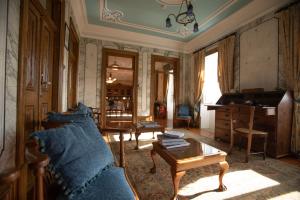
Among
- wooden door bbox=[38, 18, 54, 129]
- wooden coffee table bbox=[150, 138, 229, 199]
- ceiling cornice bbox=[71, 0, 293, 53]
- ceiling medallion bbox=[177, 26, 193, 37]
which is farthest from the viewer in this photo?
ceiling medallion bbox=[177, 26, 193, 37]

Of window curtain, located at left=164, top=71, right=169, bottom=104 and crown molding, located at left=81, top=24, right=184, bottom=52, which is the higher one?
crown molding, located at left=81, top=24, right=184, bottom=52

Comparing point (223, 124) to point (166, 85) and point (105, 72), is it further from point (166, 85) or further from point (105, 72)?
point (166, 85)

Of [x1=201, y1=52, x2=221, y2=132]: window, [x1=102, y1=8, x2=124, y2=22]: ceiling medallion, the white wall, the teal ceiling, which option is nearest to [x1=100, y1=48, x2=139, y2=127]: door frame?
the teal ceiling

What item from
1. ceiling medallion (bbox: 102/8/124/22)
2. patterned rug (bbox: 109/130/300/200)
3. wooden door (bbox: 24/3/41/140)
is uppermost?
ceiling medallion (bbox: 102/8/124/22)

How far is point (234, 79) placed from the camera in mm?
4324

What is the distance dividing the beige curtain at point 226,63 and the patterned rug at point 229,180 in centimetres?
224

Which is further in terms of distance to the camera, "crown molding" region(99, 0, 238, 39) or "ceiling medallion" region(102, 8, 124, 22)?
"ceiling medallion" region(102, 8, 124, 22)

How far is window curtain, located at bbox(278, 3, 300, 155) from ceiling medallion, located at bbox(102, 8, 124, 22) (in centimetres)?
359

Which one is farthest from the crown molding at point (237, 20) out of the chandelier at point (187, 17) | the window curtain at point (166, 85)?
the window curtain at point (166, 85)

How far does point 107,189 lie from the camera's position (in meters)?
0.98

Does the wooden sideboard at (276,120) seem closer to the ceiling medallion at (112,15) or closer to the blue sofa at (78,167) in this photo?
the blue sofa at (78,167)

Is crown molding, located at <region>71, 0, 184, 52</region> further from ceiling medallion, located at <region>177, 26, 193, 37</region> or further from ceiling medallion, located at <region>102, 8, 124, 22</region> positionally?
ceiling medallion, located at <region>177, 26, 193, 37</region>

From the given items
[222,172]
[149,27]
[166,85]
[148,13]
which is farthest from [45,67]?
[166,85]

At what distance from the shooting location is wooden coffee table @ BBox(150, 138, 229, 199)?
150cm
